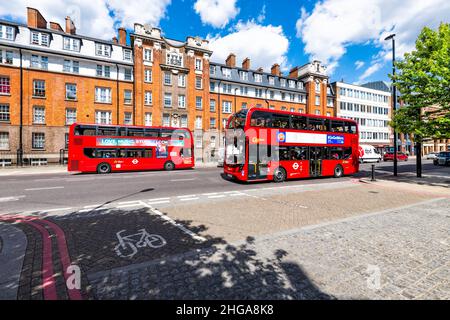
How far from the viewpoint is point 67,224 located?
5484mm

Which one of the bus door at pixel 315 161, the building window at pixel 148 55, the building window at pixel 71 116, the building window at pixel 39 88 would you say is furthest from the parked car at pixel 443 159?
the building window at pixel 39 88

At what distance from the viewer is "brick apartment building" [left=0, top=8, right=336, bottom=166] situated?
2408 centimetres

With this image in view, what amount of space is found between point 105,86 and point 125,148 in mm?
15912

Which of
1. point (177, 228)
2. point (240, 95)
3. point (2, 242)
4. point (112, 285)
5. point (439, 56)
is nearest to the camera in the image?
point (112, 285)

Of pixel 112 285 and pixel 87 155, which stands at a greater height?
pixel 87 155

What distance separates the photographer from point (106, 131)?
56.9ft

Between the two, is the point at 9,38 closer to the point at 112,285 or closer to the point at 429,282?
the point at 112,285

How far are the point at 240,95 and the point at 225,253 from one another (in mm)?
35965

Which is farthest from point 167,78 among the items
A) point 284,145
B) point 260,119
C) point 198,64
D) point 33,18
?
point 284,145

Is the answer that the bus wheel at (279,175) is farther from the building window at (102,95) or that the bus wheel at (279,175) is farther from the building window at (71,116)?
the building window at (71,116)

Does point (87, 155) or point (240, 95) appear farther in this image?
point (240, 95)

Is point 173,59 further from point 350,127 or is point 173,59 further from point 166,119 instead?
point 350,127
